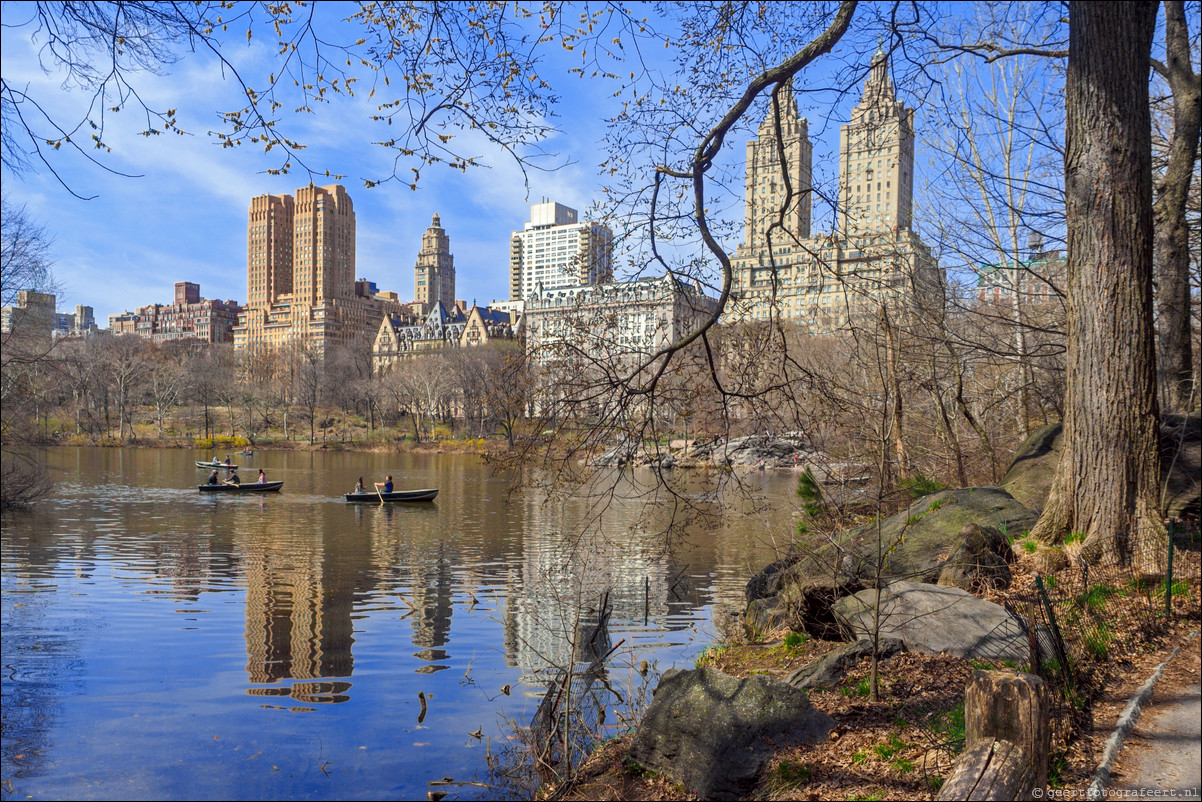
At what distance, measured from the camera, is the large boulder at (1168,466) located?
985cm

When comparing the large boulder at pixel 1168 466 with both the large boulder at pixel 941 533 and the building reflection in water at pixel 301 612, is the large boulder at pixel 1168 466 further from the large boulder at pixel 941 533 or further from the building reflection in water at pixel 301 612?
the building reflection in water at pixel 301 612

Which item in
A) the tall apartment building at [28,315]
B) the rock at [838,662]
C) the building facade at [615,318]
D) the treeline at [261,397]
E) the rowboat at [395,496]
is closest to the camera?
the rock at [838,662]

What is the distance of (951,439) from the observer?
16.7m

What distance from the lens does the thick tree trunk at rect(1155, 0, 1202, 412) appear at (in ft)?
36.0

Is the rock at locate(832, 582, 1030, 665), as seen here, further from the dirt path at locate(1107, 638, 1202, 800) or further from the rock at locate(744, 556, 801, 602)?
the rock at locate(744, 556, 801, 602)

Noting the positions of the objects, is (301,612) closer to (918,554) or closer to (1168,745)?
(918,554)

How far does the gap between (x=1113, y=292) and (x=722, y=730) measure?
6.50 m

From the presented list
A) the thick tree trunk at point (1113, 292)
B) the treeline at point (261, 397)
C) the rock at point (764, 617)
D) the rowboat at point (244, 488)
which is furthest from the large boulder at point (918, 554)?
the treeline at point (261, 397)

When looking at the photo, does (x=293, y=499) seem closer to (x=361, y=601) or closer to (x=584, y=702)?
(x=361, y=601)

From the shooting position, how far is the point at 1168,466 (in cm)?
1038

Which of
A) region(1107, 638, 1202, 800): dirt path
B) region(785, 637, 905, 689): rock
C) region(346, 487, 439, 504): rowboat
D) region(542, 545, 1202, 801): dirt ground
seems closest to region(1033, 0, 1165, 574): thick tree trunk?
region(542, 545, 1202, 801): dirt ground

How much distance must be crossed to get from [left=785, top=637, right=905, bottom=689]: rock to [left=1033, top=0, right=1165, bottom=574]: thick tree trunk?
116 inches

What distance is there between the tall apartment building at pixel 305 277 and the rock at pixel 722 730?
12994cm

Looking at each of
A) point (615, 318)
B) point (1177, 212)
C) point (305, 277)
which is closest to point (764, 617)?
point (615, 318)
